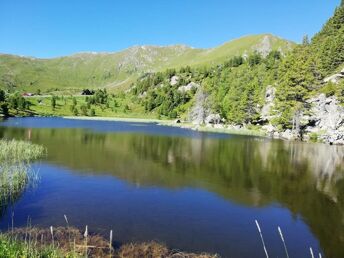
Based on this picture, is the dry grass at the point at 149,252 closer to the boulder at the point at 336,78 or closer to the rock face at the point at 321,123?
the rock face at the point at 321,123

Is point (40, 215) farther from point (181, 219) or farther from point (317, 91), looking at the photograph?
point (317, 91)

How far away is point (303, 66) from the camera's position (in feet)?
364

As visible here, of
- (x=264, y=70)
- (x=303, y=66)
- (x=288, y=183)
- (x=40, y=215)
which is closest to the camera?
(x=40, y=215)

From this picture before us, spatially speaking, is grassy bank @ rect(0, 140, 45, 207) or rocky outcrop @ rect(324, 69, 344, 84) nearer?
grassy bank @ rect(0, 140, 45, 207)

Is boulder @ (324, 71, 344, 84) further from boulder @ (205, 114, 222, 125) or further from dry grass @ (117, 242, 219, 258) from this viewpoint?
dry grass @ (117, 242, 219, 258)

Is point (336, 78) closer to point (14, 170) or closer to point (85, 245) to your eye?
point (14, 170)

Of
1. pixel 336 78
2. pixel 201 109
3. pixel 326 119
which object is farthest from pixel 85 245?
pixel 201 109

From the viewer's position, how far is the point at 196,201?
104 feet

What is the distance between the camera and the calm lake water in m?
22.4

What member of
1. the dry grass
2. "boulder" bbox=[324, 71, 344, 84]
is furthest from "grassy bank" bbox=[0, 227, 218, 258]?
"boulder" bbox=[324, 71, 344, 84]

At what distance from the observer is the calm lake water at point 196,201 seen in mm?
22422

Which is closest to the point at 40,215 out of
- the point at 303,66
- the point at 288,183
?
the point at 288,183

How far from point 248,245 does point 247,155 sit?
42408 mm

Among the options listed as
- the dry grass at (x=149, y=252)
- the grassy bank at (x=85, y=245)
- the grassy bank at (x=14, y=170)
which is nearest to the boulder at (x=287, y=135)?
the grassy bank at (x=14, y=170)
